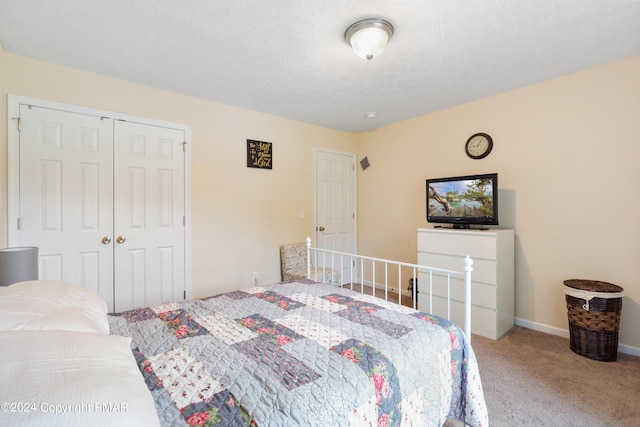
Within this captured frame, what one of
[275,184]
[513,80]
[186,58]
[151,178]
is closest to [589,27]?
[513,80]

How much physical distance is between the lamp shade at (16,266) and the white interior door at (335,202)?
291cm

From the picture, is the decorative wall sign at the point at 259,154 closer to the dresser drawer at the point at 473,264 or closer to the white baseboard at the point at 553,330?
the dresser drawer at the point at 473,264

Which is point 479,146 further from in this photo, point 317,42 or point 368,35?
point 317,42

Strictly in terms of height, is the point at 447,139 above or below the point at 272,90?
below

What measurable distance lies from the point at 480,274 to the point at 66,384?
3.00m

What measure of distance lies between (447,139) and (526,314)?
2.02 meters

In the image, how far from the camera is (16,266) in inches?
69.1

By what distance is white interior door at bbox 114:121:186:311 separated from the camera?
274 centimetres

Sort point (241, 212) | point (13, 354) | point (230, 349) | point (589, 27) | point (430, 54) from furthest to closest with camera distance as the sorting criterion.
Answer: point (241, 212) → point (430, 54) → point (589, 27) → point (230, 349) → point (13, 354)

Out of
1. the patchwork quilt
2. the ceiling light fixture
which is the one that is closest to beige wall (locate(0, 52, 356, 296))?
the patchwork quilt

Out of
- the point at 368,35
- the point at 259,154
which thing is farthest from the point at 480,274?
the point at 259,154

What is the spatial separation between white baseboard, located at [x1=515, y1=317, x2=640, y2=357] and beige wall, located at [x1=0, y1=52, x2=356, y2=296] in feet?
8.46

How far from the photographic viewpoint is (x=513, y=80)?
274cm

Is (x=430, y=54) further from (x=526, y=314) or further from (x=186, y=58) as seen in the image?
(x=526, y=314)
